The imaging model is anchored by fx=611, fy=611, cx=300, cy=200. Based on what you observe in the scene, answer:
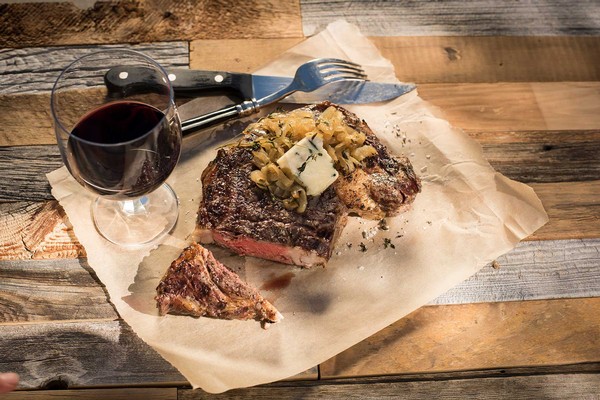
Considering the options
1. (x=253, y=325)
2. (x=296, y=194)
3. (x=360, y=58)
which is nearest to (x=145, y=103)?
(x=296, y=194)

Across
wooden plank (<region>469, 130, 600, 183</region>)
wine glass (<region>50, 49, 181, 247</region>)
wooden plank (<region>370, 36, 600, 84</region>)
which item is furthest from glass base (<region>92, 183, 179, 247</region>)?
wooden plank (<region>469, 130, 600, 183</region>)

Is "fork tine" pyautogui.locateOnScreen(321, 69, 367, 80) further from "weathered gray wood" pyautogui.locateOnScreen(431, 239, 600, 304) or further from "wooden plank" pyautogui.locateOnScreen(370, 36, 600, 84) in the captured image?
"weathered gray wood" pyautogui.locateOnScreen(431, 239, 600, 304)

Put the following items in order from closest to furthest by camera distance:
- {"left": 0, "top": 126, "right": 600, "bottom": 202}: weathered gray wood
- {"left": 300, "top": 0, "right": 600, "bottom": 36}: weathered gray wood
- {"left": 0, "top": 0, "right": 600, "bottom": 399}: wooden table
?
{"left": 0, "top": 0, "right": 600, "bottom": 399}: wooden table, {"left": 0, "top": 126, "right": 600, "bottom": 202}: weathered gray wood, {"left": 300, "top": 0, "right": 600, "bottom": 36}: weathered gray wood

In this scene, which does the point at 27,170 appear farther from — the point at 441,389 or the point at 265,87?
the point at 441,389

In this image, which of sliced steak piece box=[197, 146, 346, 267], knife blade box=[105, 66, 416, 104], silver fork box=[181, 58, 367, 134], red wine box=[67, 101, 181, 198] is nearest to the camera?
red wine box=[67, 101, 181, 198]

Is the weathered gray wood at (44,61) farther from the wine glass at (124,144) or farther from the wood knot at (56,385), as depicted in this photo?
the wood knot at (56,385)

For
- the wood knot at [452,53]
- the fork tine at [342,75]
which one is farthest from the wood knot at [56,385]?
the wood knot at [452,53]

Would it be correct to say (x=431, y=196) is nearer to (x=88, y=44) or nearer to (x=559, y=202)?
(x=559, y=202)
